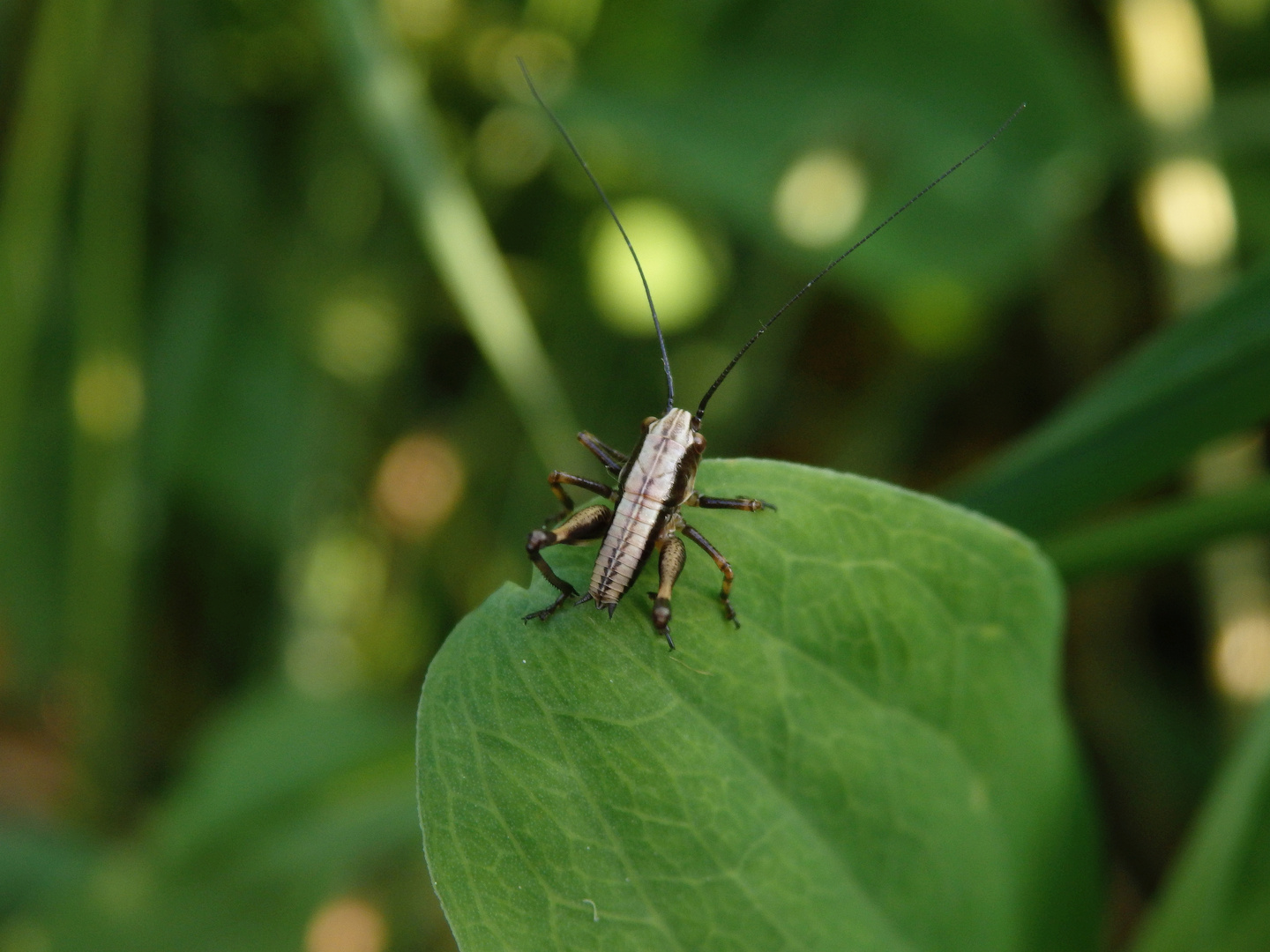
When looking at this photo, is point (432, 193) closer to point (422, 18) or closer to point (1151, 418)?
point (422, 18)

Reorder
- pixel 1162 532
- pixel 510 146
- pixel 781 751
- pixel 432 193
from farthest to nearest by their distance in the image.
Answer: pixel 510 146 → pixel 432 193 → pixel 1162 532 → pixel 781 751

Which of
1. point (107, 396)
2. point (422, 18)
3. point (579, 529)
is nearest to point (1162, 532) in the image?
point (579, 529)

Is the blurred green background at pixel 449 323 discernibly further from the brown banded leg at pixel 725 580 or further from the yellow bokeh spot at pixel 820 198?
the brown banded leg at pixel 725 580

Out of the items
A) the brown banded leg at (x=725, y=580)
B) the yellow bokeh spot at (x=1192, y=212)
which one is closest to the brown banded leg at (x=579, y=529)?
the brown banded leg at (x=725, y=580)

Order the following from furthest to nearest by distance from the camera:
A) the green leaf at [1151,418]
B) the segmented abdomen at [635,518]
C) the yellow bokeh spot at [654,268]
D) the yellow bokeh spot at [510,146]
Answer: the yellow bokeh spot at [510,146] < the yellow bokeh spot at [654,268] < the green leaf at [1151,418] < the segmented abdomen at [635,518]

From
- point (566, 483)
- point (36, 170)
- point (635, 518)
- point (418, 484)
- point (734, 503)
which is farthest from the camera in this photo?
point (418, 484)

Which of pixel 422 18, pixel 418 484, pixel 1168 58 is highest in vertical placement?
pixel 422 18

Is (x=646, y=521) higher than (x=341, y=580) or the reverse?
the reverse
